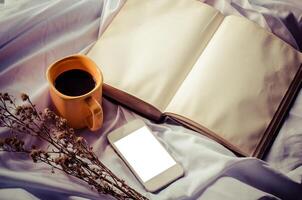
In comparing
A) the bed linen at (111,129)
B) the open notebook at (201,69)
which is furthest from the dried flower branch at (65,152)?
the open notebook at (201,69)

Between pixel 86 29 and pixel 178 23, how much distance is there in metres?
0.18

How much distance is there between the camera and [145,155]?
64cm

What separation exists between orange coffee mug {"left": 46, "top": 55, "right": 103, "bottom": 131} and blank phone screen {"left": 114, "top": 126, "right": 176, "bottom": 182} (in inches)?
2.2

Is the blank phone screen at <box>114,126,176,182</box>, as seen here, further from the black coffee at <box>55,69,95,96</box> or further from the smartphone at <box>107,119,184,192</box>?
the black coffee at <box>55,69,95,96</box>

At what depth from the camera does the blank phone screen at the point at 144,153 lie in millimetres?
621

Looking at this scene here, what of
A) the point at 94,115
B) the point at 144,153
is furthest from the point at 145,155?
the point at 94,115

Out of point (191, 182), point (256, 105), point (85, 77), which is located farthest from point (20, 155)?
point (256, 105)

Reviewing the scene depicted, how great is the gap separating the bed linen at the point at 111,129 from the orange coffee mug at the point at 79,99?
0.03m

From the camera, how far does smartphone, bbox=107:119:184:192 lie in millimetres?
611

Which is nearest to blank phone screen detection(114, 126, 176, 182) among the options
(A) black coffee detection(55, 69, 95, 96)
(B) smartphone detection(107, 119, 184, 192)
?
(B) smartphone detection(107, 119, 184, 192)

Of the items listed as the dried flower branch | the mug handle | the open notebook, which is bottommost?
the dried flower branch

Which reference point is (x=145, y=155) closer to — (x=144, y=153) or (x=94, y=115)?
(x=144, y=153)

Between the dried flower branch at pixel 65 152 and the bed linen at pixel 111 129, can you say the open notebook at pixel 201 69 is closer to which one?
the bed linen at pixel 111 129

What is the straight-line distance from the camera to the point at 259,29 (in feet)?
2.40
